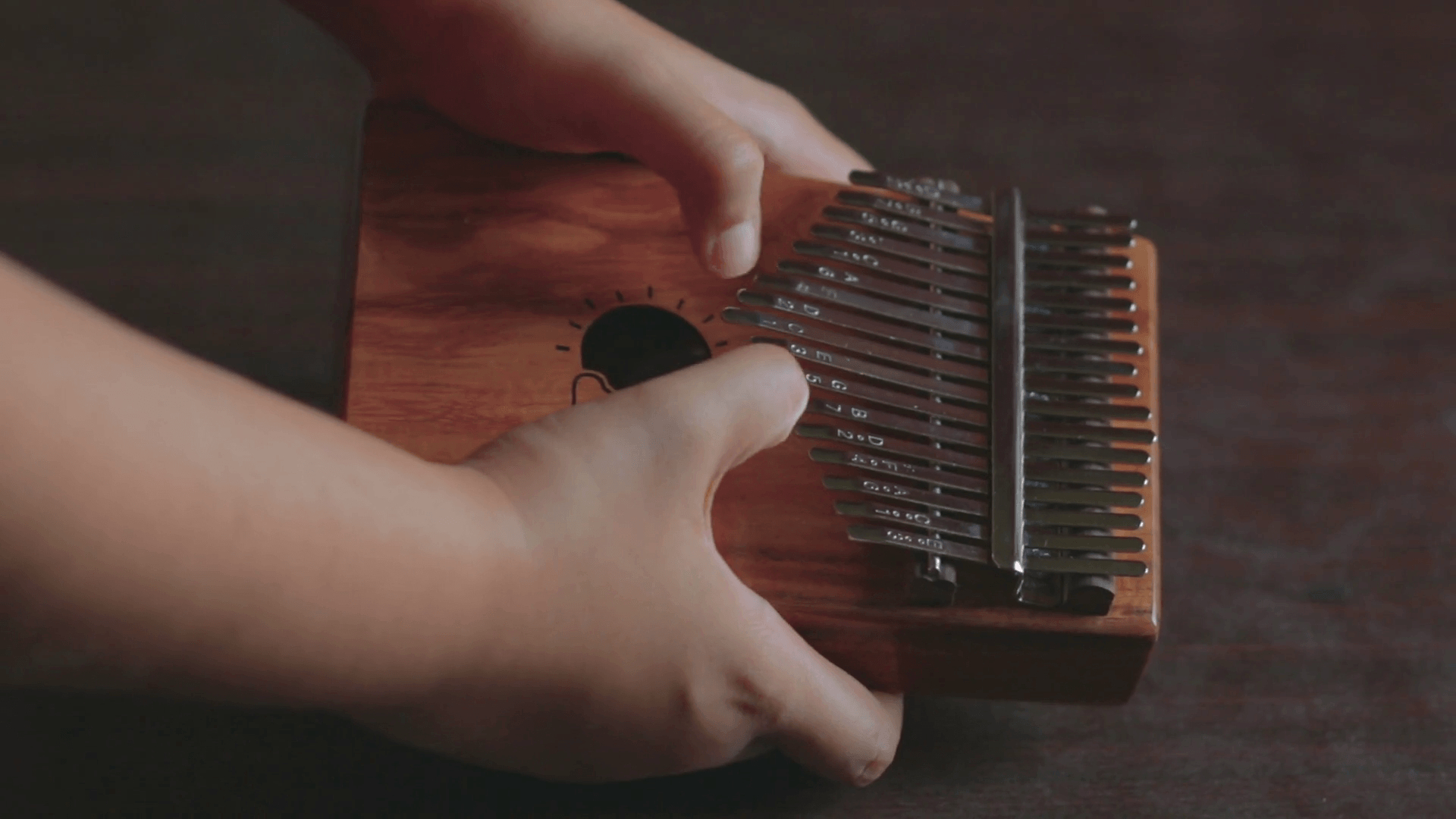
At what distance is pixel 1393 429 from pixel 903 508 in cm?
54

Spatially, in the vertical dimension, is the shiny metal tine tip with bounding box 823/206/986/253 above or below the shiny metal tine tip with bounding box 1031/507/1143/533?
above

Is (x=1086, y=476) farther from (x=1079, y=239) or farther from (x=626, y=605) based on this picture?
(x=626, y=605)

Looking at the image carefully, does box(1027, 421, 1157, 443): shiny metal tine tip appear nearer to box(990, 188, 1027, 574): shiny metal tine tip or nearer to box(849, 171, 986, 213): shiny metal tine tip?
box(990, 188, 1027, 574): shiny metal tine tip

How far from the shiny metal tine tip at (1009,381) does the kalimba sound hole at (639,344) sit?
0.20m

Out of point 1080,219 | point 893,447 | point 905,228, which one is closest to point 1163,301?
point 1080,219

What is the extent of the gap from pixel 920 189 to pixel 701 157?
0.59ft

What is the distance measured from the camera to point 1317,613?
1031 mm

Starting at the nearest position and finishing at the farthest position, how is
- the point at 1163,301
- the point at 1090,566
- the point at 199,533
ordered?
the point at 199,533 → the point at 1090,566 → the point at 1163,301

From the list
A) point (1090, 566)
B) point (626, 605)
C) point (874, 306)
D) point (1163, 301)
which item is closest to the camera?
point (626, 605)

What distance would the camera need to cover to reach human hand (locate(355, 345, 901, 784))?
0.67 metres

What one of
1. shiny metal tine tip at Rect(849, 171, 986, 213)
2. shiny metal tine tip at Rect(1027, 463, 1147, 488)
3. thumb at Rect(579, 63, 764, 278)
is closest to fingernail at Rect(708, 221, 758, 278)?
thumb at Rect(579, 63, 764, 278)

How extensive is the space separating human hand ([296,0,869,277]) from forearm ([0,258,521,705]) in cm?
33

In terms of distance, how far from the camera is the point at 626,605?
69cm

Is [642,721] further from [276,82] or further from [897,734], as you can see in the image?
[276,82]
